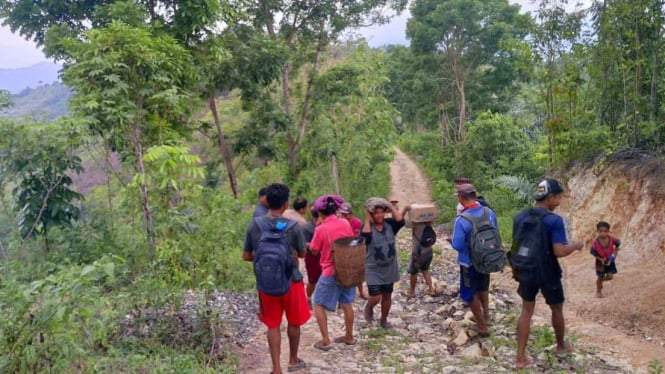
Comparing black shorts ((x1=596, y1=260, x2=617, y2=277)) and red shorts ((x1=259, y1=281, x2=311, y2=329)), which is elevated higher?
red shorts ((x1=259, y1=281, x2=311, y2=329))

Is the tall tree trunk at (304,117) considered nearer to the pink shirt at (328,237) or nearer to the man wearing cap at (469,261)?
the pink shirt at (328,237)

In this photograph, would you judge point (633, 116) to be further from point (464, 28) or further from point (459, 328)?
point (464, 28)

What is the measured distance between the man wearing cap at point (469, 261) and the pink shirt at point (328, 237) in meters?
1.11

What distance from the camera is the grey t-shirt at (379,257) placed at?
222 inches

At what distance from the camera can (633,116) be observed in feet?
29.6

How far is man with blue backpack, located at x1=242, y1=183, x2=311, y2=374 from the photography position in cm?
427

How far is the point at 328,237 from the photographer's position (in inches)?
212

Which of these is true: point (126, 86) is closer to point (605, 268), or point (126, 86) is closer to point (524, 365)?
point (524, 365)

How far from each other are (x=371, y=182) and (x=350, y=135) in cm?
208

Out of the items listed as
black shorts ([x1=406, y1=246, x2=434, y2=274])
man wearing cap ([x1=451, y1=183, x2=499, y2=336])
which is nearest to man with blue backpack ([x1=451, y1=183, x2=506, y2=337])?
man wearing cap ([x1=451, y1=183, x2=499, y2=336])

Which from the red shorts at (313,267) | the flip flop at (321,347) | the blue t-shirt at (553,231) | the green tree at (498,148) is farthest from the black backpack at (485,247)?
the green tree at (498,148)

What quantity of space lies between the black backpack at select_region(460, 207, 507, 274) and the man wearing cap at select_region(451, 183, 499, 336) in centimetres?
6

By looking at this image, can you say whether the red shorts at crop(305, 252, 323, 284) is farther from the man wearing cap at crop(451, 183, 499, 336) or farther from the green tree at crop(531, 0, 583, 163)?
the green tree at crop(531, 0, 583, 163)

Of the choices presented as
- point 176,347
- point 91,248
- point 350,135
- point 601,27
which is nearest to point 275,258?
point 176,347
